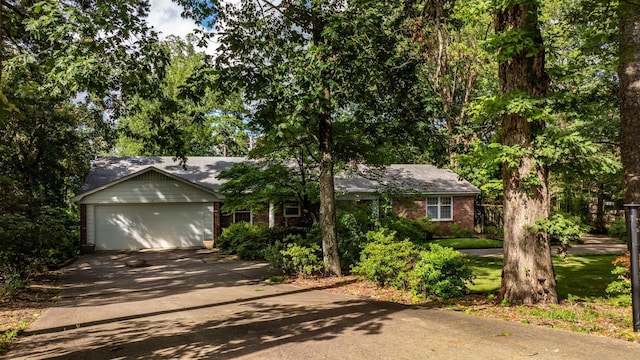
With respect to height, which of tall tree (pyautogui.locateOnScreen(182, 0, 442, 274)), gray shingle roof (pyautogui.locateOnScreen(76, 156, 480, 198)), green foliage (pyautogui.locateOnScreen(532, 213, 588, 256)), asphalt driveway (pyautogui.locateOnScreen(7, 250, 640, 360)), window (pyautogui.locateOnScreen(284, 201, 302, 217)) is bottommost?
asphalt driveway (pyautogui.locateOnScreen(7, 250, 640, 360))

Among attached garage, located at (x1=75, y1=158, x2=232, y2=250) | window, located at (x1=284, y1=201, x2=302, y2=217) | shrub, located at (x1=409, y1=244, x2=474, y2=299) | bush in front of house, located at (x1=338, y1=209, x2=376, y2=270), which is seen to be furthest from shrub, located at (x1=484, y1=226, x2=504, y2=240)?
shrub, located at (x1=409, y1=244, x2=474, y2=299)

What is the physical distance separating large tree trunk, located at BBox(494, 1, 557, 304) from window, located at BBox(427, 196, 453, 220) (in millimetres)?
18586

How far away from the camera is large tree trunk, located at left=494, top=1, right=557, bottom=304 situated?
7047 millimetres

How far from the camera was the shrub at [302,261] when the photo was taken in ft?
37.6

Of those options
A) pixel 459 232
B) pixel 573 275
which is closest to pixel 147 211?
pixel 459 232

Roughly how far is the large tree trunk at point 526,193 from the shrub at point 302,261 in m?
5.31

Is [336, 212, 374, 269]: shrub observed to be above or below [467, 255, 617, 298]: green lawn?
above

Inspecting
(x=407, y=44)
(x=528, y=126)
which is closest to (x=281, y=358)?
(x=528, y=126)

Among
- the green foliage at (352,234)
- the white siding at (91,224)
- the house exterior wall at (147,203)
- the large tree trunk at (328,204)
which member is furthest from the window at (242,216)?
the large tree trunk at (328,204)

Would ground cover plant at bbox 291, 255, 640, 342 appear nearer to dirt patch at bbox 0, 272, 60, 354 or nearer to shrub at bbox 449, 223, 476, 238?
dirt patch at bbox 0, 272, 60, 354

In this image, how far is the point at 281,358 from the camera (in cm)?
480

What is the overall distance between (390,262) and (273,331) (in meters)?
3.80

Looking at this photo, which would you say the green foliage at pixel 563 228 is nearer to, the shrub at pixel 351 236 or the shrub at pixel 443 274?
the shrub at pixel 443 274

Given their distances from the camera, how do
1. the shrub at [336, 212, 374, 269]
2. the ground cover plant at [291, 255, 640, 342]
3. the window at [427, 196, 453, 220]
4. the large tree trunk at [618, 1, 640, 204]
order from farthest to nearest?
the window at [427, 196, 453, 220]
the shrub at [336, 212, 374, 269]
the large tree trunk at [618, 1, 640, 204]
the ground cover plant at [291, 255, 640, 342]
